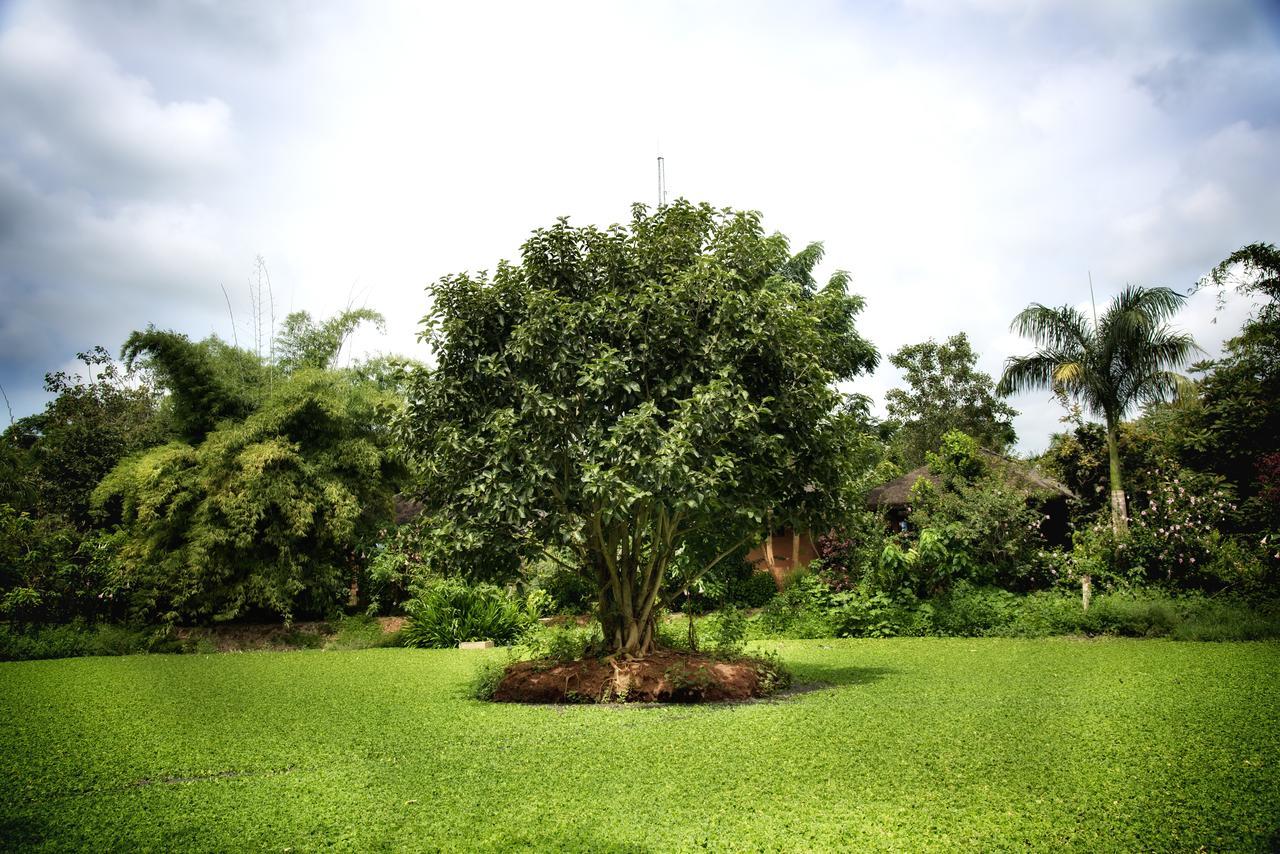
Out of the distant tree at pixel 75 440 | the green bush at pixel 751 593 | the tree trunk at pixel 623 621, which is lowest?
the green bush at pixel 751 593

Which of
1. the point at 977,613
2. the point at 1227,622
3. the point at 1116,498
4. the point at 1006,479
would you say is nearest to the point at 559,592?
the point at 977,613

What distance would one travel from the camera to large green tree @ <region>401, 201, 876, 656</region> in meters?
6.71

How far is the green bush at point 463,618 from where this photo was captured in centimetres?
1350

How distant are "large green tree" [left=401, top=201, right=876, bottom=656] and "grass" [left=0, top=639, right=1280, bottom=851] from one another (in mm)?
1740

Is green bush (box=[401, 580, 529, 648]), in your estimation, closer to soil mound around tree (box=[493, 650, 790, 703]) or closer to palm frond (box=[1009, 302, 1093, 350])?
soil mound around tree (box=[493, 650, 790, 703])

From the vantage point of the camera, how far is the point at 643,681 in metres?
7.23

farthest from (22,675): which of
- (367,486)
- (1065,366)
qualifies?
(1065,366)

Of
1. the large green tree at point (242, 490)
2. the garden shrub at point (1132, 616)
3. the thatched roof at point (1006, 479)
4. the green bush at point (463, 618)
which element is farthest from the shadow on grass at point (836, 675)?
the large green tree at point (242, 490)

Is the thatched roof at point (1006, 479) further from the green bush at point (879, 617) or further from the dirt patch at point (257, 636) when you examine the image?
the dirt patch at point (257, 636)

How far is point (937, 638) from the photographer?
1230 cm

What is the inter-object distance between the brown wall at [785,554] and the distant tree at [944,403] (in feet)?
32.7

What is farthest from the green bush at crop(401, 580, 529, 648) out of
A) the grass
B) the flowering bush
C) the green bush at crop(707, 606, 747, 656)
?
the flowering bush

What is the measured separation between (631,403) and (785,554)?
13.0 meters

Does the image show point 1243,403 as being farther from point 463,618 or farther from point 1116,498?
point 463,618
